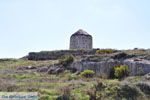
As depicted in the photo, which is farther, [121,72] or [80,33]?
[80,33]

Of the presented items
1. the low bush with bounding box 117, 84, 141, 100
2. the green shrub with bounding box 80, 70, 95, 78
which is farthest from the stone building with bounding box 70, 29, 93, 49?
the low bush with bounding box 117, 84, 141, 100

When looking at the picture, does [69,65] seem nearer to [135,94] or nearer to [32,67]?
[32,67]

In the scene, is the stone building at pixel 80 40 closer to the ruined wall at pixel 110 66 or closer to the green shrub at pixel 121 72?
the ruined wall at pixel 110 66

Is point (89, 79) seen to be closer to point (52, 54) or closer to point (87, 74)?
point (87, 74)

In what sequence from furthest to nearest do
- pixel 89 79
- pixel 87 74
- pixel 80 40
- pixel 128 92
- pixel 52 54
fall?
pixel 80 40 → pixel 52 54 → pixel 87 74 → pixel 89 79 → pixel 128 92

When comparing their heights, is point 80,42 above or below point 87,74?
above

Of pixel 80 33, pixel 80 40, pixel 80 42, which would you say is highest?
pixel 80 33

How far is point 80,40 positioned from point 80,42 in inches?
18.5

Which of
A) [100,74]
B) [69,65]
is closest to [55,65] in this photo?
[69,65]

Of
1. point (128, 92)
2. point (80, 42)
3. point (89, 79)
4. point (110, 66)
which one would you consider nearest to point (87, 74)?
point (110, 66)

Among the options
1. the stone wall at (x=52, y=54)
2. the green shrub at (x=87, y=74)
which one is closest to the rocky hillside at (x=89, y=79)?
the green shrub at (x=87, y=74)

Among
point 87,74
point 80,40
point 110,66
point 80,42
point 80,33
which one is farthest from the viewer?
point 80,33

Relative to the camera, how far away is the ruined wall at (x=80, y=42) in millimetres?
55531

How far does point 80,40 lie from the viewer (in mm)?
55531
